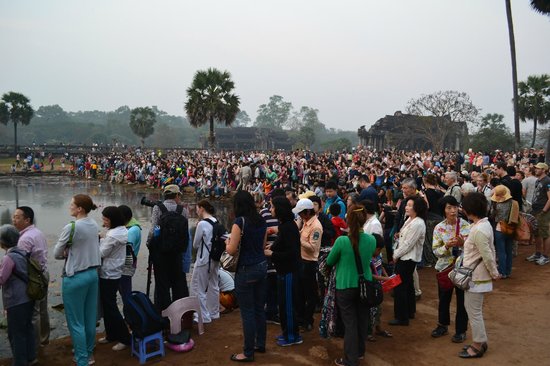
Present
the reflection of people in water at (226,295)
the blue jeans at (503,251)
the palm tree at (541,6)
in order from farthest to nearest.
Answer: the palm tree at (541,6) < the blue jeans at (503,251) < the reflection of people in water at (226,295)

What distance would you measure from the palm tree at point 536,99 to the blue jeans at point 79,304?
35424 millimetres

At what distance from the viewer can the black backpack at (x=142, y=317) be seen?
14.6 ft

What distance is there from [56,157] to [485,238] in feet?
156

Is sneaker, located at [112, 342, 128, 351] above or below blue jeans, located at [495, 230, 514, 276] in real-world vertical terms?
below

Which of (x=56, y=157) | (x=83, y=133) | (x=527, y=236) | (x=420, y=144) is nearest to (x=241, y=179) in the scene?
(x=527, y=236)

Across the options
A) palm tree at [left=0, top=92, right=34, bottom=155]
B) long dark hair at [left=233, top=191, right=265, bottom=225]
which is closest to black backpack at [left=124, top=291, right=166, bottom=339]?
long dark hair at [left=233, top=191, right=265, bottom=225]

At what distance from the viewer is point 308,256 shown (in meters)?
5.07

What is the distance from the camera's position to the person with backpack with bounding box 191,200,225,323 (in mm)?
5242

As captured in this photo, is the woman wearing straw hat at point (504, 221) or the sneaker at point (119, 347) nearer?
the sneaker at point (119, 347)

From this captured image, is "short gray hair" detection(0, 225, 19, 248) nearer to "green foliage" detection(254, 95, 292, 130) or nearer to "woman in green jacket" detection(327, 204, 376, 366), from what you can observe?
"woman in green jacket" detection(327, 204, 376, 366)

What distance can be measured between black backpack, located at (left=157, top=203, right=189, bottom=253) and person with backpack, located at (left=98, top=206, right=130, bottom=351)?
0.46 meters

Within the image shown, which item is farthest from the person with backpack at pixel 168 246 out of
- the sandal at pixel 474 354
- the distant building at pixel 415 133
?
the distant building at pixel 415 133

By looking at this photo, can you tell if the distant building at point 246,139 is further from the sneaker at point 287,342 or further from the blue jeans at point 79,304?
the blue jeans at point 79,304

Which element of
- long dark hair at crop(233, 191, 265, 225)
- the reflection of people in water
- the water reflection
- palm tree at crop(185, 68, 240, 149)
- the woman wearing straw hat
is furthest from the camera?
palm tree at crop(185, 68, 240, 149)
